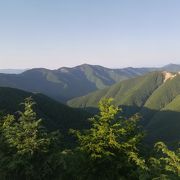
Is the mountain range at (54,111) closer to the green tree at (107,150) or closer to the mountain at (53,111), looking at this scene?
the mountain at (53,111)

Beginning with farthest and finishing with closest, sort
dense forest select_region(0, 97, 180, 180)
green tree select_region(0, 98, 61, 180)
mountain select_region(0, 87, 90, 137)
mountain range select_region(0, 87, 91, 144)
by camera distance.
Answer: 1. mountain select_region(0, 87, 90, 137)
2. mountain range select_region(0, 87, 91, 144)
3. green tree select_region(0, 98, 61, 180)
4. dense forest select_region(0, 97, 180, 180)

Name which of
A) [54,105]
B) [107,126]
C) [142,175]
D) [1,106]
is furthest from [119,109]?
[54,105]

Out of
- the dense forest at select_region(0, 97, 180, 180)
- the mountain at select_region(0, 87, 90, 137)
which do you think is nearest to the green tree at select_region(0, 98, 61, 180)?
the dense forest at select_region(0, 97, 180, 180)

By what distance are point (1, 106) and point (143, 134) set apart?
11399 cm

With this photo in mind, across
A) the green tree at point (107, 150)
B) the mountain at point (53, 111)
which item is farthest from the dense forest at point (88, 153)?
the mountain at point (53, 111)

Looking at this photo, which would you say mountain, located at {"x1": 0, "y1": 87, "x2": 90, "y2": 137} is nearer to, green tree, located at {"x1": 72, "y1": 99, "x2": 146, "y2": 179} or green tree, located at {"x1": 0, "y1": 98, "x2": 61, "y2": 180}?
green tree, located at {"x1": 0, "y1": 98, "x2": 61, "y2": 180}

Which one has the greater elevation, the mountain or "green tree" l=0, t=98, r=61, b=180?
"green tree" l=0, t=98, r=61, b=180

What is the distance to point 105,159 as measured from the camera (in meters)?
19.3

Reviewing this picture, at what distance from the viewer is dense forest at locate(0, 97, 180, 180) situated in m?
19.2

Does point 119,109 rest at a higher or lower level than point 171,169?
higher

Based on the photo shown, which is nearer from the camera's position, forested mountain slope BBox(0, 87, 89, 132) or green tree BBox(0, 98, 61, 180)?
green tree BBox(0, 98, 61, 180)

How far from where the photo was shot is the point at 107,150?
65.5ft

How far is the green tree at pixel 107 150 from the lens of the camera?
19312 mm

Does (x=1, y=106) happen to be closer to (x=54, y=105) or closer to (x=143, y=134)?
(x=54, y=105)
